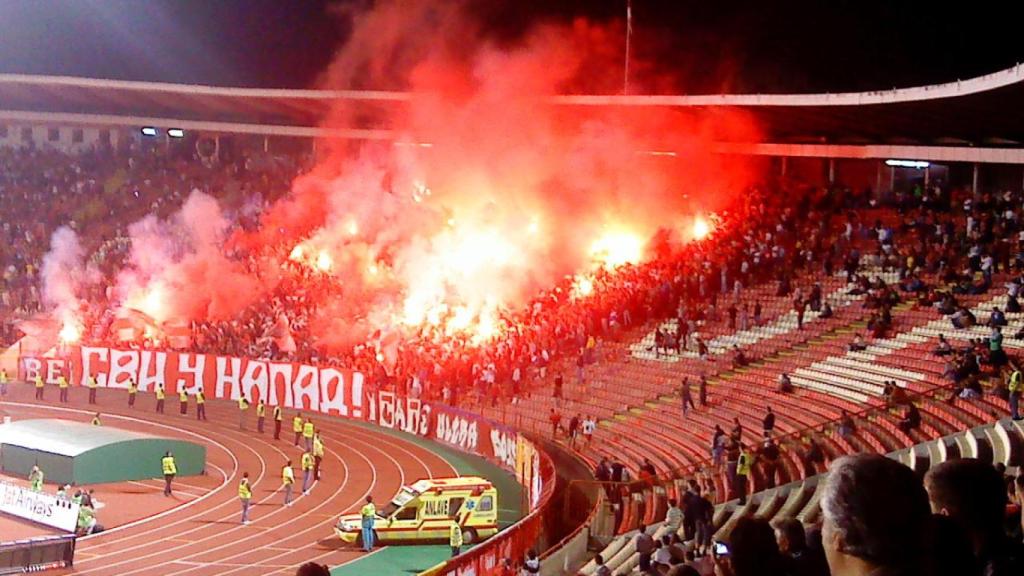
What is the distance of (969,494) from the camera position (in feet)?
16.5

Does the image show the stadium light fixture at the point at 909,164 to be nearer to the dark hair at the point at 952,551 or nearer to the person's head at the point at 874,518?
the dark hair at the point at 952,551

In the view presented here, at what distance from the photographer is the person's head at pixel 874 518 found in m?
3.94

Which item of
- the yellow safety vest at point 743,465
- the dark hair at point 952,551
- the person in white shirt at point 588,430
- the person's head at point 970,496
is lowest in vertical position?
the person in white shirt at point 588,430

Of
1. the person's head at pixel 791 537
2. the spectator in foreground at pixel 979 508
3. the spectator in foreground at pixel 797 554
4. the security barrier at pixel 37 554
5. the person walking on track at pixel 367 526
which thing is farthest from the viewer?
the person walking on track at pixel 367 526

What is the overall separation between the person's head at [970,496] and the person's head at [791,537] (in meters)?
1.16

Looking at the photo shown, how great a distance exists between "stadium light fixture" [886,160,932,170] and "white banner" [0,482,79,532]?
84.6 feet

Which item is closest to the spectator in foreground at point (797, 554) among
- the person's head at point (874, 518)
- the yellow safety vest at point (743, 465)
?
the person's head at point (874, 518)

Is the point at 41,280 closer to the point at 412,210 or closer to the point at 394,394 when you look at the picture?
the point at 412,210

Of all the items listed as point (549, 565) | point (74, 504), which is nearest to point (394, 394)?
point (74, 504)

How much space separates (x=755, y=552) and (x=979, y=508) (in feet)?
2.64

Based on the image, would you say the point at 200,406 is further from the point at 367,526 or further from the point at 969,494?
the point at 969,494

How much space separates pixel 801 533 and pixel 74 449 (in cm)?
2727

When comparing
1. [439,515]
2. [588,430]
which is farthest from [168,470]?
[588,430]

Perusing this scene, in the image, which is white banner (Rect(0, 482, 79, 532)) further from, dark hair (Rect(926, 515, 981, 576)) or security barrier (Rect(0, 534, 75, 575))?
dark hair (Rect(926, 515, 981, 576))
